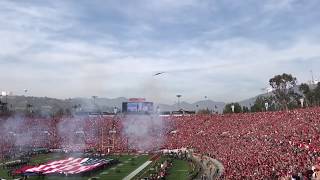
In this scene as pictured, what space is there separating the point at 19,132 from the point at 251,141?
36.9 m

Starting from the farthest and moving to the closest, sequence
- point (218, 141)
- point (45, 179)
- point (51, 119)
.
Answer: point (51, 119), point (218, 141), point (45, 179)

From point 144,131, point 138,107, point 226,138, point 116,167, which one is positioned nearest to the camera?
point 116,167

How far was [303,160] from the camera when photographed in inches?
1138

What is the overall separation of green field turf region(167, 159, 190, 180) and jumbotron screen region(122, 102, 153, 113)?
40893 mm

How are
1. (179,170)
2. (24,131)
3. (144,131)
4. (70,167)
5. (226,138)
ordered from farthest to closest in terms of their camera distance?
(144,131) < (24,131) < (226,138) < (179,170) < (70,167)

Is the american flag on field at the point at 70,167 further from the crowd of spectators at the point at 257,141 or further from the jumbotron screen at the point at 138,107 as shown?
the jumbotron screen at the point at 138,107

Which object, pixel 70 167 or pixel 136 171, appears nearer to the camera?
pixel 70 167

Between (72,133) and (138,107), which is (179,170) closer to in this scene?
(72,133)

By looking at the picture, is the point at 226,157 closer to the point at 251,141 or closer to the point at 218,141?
the point at 251,141

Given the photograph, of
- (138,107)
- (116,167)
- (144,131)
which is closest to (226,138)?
(116,167)

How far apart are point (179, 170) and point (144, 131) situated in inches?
1117

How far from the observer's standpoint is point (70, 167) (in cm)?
4225

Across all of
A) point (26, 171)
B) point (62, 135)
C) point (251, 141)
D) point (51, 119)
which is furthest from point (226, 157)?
point (51, 119)

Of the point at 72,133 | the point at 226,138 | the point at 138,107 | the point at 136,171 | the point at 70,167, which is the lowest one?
the point at 136,171
